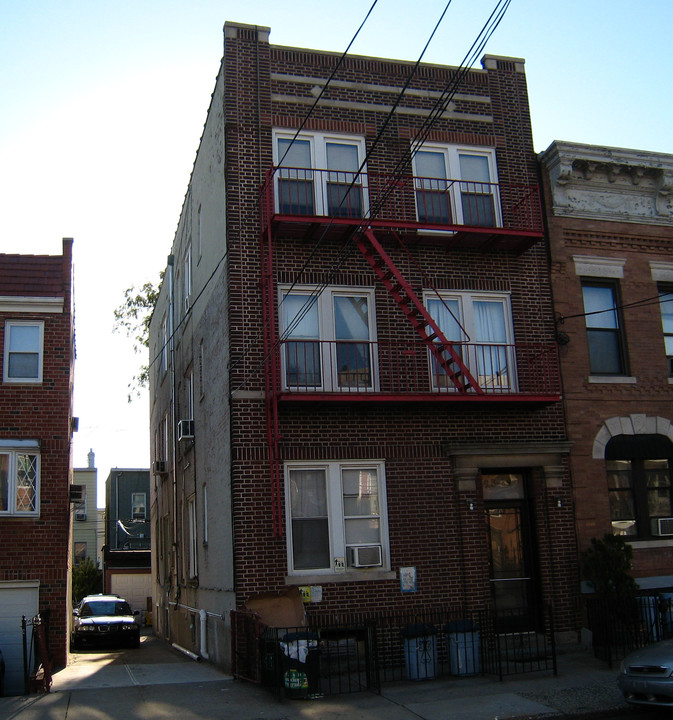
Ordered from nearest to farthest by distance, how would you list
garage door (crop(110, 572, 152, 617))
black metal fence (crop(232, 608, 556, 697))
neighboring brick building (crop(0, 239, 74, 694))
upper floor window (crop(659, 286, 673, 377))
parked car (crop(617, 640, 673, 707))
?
parked car (crop(617, 640, 673, 707)) → black metal fence (crop(232, 608, 556, 697)) → neighboring brick building (crop(0, 239, 74, 694)) → upper floor window (crop(659, 286, 673, 377)) → garage door (crop(110, 572, 152, 617))

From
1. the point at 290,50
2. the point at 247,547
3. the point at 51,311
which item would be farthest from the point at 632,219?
the point at 51,311

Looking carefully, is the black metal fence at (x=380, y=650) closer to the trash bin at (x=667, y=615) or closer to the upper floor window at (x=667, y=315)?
the trash bin at (x=667, y=615)

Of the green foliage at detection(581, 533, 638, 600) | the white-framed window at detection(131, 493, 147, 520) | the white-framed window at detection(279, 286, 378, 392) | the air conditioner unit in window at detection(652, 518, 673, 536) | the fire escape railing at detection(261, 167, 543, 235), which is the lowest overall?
the green foliage at detection(581, 533, 638, 600)

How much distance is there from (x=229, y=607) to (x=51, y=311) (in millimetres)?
7079

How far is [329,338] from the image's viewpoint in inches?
604

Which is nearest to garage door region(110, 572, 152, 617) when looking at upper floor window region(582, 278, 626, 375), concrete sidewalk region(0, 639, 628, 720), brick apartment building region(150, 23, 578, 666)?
brick apartment building region(150, 23, 578, 666)

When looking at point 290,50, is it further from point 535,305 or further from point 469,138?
point 535,305

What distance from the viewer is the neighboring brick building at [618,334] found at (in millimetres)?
16266

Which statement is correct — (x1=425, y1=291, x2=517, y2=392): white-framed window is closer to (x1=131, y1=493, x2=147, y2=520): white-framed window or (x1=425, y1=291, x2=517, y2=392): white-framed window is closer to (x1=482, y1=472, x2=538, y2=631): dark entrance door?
(x1=482, y1=472, x2=538, y2=631): dark entrance door

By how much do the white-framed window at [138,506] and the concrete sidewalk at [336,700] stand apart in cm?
2576

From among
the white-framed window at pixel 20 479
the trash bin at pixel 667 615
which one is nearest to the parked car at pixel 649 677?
the trash bin at pixel 667 615

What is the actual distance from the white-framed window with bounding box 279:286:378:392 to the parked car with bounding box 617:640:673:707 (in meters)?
6.52

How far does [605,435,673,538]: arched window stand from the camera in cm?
1639

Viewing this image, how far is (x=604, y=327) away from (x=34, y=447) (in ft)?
38.5
